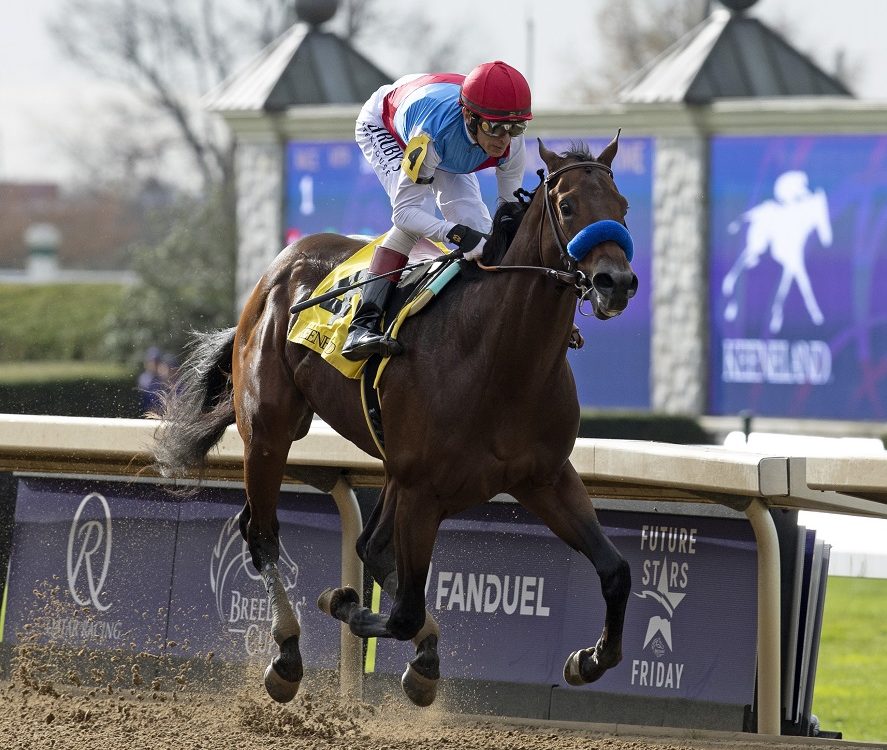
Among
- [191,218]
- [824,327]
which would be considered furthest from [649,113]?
[191,218]

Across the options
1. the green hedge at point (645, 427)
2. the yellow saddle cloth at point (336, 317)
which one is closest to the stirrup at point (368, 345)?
the yellow saddle cloth at point (336, 317)

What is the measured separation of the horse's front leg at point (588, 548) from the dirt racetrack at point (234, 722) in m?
0.30

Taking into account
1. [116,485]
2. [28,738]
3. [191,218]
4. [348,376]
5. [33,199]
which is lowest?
[28,738]

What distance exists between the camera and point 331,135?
1492cm

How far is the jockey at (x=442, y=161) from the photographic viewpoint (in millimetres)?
4148

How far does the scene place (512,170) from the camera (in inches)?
175

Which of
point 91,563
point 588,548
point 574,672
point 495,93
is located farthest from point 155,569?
point 495,93

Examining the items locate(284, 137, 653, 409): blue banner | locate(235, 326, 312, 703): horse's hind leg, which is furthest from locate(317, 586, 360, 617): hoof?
locate(284, 137, 653, 409): blue banner

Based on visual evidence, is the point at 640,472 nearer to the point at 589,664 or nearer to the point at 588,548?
the point at 588,548

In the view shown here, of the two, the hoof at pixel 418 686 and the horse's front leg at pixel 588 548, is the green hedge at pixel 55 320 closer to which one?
the hoof at pixel 418 686

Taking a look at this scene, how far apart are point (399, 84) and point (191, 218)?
25.6 m

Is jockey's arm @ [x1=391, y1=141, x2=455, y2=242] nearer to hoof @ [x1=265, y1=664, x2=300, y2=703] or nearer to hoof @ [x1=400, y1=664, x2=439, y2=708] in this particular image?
hoof @ [x1=400, y1=664, x2=439, y2=708]

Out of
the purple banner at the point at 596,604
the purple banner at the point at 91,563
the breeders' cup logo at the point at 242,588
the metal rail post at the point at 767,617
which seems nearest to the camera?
the metal rail post at the point at 767,617

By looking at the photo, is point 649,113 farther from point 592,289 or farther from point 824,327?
point 592,289
